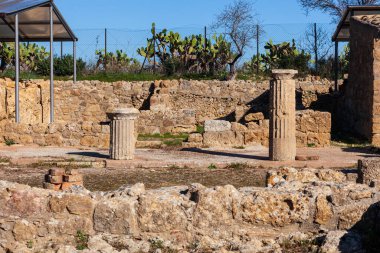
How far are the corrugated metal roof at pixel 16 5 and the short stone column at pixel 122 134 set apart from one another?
6.36m

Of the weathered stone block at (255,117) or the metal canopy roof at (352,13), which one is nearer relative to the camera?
the weathered stone block at (255,117)

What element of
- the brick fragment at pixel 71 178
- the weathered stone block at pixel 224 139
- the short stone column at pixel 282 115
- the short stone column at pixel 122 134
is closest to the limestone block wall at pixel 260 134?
the weathered stone block at pixel 224 139

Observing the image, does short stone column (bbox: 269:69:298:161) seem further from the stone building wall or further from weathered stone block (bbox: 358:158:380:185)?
weathered stone block (bbox: 358:158:380:185)

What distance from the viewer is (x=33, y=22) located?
22828 millimetres

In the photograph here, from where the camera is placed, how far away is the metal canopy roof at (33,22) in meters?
20.1

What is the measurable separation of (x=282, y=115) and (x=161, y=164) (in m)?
2.85

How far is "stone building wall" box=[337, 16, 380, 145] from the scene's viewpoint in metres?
17.6

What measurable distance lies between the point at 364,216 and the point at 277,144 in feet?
29.0

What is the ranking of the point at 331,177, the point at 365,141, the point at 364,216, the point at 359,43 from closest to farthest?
1. the point at 364,216
2. the point at 331,177
3. the point at 365,141
4. the point at 359,43

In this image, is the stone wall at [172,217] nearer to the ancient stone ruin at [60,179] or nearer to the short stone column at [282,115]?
the ancient stone ruin at [60,179]

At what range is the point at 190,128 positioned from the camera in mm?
21250

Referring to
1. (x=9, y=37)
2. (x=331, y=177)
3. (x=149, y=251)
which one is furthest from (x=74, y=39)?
(x=149, y=251)

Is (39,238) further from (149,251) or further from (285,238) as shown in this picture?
(285,238)

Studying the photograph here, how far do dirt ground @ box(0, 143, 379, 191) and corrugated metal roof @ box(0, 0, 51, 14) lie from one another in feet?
15.0
